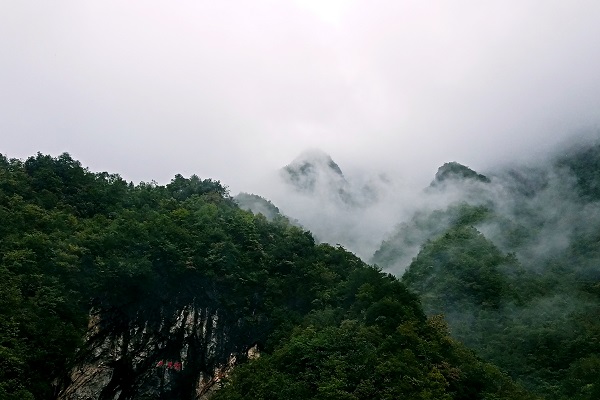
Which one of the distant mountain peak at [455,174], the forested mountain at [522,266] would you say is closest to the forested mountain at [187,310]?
the forested mountain at [522,266]

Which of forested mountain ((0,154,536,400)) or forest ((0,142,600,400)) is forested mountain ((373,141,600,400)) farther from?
forested mountain ((0,154,536,400))

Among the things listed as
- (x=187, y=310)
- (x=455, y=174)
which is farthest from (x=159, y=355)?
(x=455, y=174)

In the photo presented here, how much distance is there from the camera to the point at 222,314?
89.7ft

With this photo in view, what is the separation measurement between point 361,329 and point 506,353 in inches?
581

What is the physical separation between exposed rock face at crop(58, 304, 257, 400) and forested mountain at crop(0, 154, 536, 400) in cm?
5

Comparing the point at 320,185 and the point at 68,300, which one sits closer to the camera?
the point at 68,300

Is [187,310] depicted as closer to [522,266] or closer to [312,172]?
[522,266]

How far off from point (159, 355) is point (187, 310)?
2.51 metres

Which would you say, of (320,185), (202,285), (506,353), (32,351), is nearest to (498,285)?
(506,353)

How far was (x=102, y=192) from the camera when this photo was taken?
31.1 meters

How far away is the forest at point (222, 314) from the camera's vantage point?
20.8m

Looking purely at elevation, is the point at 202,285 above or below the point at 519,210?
below

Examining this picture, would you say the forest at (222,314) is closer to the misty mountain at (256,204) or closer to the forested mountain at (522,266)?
the forested mountain at (522,266)

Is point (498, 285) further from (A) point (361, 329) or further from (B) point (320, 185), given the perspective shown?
(B) point (320, 185)
